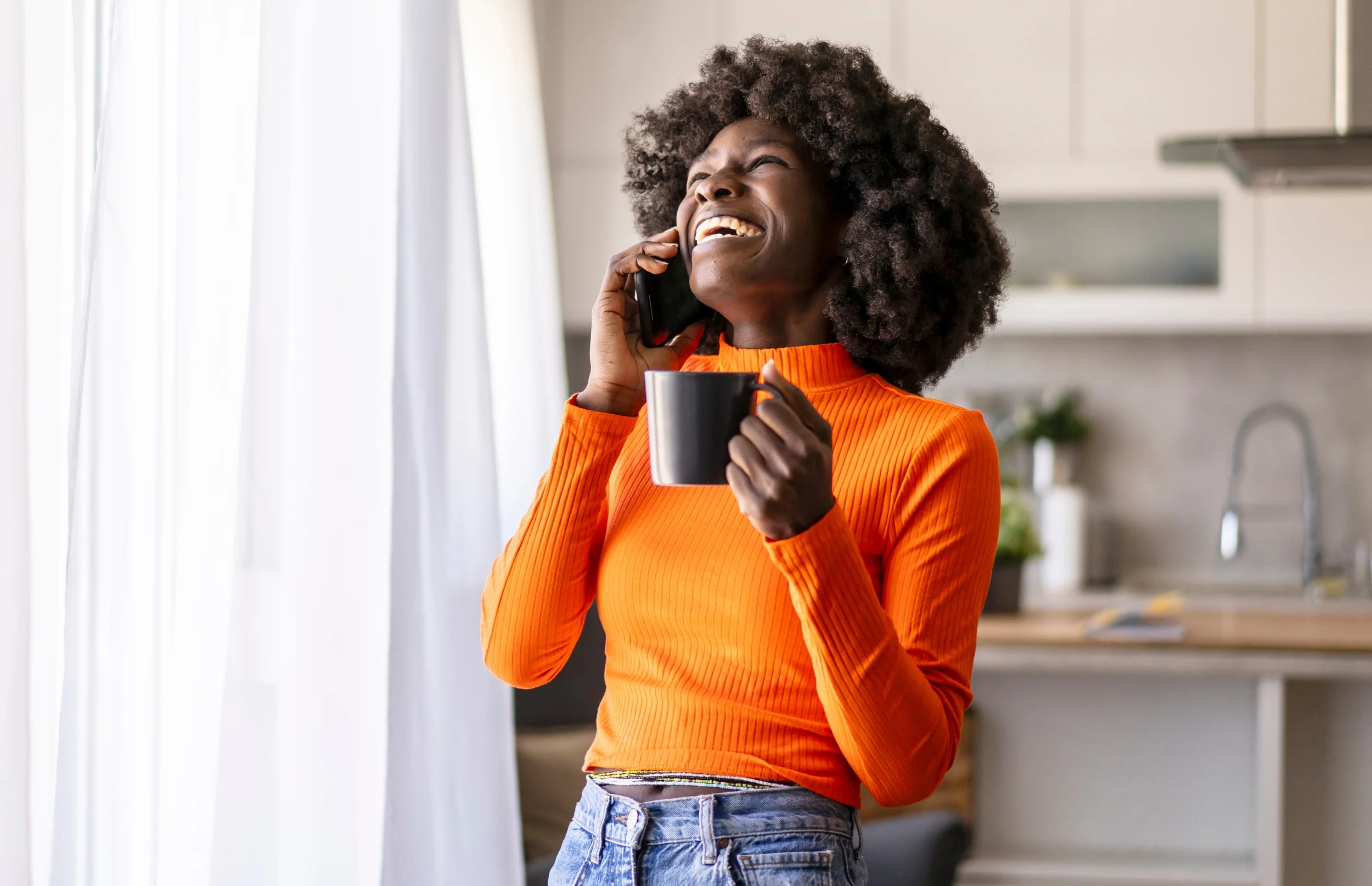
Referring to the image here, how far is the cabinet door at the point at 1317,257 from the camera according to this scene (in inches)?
121

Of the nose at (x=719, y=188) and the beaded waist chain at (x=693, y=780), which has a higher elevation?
the nose at (x=719, y=188)

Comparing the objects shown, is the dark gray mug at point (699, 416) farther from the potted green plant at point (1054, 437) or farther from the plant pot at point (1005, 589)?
the potted green plant at point (1054, 437)

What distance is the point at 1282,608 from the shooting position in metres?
3.08

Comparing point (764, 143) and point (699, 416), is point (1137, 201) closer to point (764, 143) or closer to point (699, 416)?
point (764, 143)

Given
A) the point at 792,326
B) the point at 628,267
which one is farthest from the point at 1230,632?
the point at 628,267

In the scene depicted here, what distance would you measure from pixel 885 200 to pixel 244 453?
652 millimetres

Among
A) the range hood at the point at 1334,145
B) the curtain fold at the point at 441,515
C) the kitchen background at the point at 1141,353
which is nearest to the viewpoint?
the curtain fold at the point at 441,515

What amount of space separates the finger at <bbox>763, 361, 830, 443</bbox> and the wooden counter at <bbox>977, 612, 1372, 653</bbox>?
5.32 feet

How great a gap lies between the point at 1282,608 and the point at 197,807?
2692mm

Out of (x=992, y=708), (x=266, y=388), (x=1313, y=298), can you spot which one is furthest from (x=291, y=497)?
(x=1313, y=298)

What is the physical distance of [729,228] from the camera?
1.04 metres

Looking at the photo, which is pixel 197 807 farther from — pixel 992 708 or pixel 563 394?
pixel 992 708

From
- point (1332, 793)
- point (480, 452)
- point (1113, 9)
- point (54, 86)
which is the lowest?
point (1332, 793)

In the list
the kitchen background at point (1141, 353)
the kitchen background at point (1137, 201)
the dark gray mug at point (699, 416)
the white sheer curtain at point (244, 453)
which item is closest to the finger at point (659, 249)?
the dark gray mug at point (699, 416)
